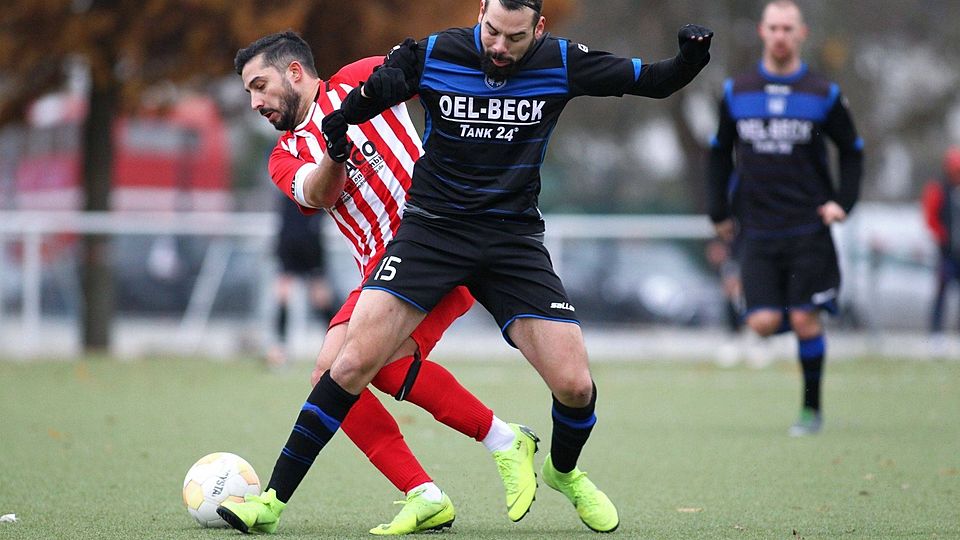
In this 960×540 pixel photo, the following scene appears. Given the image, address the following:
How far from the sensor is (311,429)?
5590 millimetres

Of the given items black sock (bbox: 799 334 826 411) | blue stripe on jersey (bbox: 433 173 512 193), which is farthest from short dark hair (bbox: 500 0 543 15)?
black sock (bbox: 799 334 826 411)

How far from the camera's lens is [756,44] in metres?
24.6

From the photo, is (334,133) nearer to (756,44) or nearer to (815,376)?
(815,376)

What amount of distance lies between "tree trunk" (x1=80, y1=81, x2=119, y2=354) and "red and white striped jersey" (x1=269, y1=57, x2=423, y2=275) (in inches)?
479

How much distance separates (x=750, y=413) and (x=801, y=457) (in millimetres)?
2878

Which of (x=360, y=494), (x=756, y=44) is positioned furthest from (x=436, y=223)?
(x=756, y=44)

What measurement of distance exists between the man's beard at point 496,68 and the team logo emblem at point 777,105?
420cm

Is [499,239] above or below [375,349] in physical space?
above

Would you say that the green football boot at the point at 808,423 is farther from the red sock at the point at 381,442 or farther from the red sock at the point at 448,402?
the red sock at the point at 381,442

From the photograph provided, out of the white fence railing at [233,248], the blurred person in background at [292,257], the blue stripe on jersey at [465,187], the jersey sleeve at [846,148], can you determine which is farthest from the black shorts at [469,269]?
the white fence railing at [233,248]

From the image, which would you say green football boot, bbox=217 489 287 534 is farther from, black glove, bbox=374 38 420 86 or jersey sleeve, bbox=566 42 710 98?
jersey sleeve, bbox=566 42 710 98

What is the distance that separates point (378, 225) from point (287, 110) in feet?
1.95

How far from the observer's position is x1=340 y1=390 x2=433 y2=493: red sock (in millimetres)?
5844

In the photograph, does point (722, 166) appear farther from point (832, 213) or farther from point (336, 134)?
point (336, 134)
